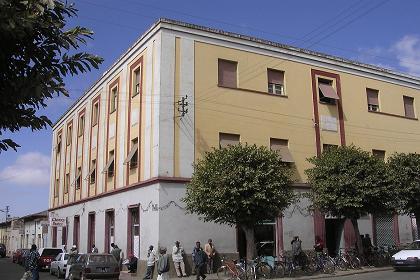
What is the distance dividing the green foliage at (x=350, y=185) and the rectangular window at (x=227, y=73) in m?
6.54

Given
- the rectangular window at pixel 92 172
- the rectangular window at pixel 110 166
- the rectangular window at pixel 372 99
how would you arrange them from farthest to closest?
the rectangular window at pixel 92 172
the rectangular window at pixel 372 99
the rectangular window at pixel 110 166

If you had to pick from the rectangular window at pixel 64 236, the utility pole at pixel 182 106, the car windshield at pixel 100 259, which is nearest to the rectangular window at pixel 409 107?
the utility pole at pixel 182 106

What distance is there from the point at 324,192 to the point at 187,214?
6.91 metres

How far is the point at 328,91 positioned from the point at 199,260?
14.4 m

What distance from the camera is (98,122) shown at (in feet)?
117

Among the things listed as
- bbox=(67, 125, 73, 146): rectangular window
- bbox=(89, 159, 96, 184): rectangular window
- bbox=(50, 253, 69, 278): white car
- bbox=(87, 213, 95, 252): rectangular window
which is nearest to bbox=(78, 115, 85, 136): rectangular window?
bbox=(67, 125, 73, 146): rectangular window

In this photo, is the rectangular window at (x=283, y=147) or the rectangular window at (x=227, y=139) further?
the rectangular window at (x=283, y=147)

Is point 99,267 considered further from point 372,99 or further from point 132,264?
point 372,99

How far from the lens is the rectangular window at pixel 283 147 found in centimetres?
2853

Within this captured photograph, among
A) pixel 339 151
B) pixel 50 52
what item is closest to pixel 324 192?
pixel 339 151

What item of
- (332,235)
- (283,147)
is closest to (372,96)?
(283,147)

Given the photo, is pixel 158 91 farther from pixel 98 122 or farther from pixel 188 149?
pixel 98 122

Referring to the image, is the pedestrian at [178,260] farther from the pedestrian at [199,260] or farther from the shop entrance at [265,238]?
the shop entrance at [265,238]

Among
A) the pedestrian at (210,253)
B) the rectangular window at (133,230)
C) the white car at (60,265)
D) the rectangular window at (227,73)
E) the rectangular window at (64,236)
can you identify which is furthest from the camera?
the rectangular window at (64,236)
